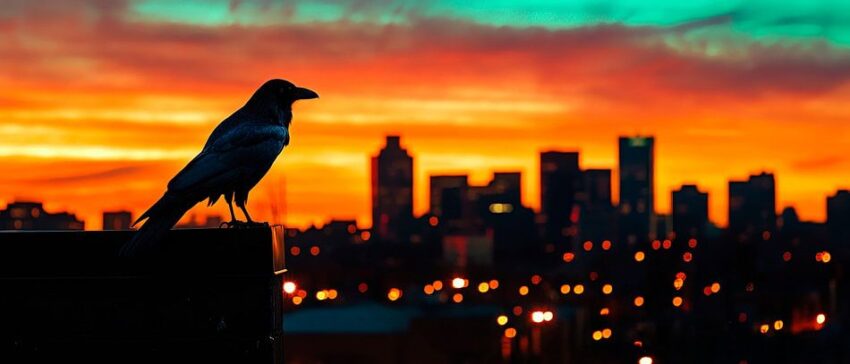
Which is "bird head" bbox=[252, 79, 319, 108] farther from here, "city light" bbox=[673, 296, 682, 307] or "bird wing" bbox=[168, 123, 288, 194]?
"city light" bbox=[673, 296, 682, 307]

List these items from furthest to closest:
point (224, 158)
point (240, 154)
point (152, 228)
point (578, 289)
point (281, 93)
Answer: point (578, 289) → point (281, 93) → point (240, 154) → point (224, 158) → point (152, 228)

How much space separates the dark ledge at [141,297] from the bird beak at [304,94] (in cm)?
277

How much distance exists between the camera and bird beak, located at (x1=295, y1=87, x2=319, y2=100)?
1058cm

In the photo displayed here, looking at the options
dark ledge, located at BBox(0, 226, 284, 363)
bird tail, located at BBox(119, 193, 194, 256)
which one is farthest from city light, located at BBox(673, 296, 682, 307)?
dark ledge, located at BBox(0, 226, 284, 363)

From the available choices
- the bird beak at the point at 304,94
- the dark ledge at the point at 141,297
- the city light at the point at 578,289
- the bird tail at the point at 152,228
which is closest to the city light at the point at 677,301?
the city light at the point at 578,289

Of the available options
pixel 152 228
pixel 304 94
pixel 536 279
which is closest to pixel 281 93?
pixel 304 94

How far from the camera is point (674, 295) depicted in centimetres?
12475

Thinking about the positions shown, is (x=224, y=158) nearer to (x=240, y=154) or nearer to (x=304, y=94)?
(x=240, y=154)

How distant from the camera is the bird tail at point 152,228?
7.72 metres

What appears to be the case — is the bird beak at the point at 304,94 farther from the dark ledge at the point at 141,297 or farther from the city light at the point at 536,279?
the city light at the point at 536,279

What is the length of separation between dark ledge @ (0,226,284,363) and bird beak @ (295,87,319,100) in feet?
9.08

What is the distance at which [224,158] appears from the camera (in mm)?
9570

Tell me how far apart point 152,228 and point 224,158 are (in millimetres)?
1807

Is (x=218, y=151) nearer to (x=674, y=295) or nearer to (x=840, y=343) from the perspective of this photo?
(x=840, y=343)
